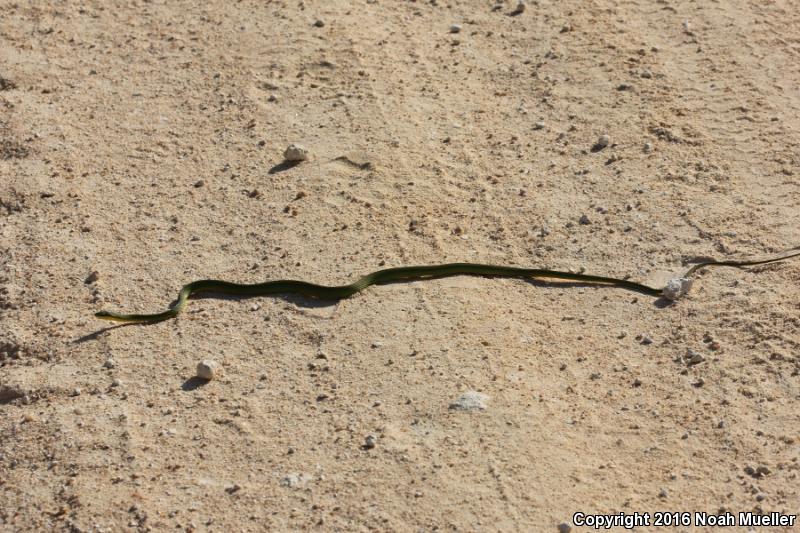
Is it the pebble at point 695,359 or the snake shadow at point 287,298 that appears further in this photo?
the snake shadow at point 287,298

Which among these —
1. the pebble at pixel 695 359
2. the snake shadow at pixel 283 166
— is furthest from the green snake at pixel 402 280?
the snake shadow at pixel 283 166

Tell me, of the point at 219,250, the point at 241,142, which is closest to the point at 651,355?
the point at 219,250

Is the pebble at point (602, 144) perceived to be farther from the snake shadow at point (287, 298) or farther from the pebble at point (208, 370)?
the pebble at point (208, 370)

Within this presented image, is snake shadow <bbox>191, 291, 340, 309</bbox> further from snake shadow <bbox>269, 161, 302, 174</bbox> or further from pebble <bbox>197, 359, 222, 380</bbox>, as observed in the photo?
snake shadow <bbox>269, 161, 302, 174</bbox>

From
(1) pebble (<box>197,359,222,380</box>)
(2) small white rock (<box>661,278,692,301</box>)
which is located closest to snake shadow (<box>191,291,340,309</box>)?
(1) pebble (<box>197,359,222,380</box>)

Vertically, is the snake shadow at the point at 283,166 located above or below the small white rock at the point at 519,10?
below

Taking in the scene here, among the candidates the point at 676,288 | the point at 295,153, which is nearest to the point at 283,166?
the point at 295,153

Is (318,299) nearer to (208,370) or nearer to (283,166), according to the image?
(208,370)

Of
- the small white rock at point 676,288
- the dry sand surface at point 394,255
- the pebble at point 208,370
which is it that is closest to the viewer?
the dry sand surface at point 394,255
